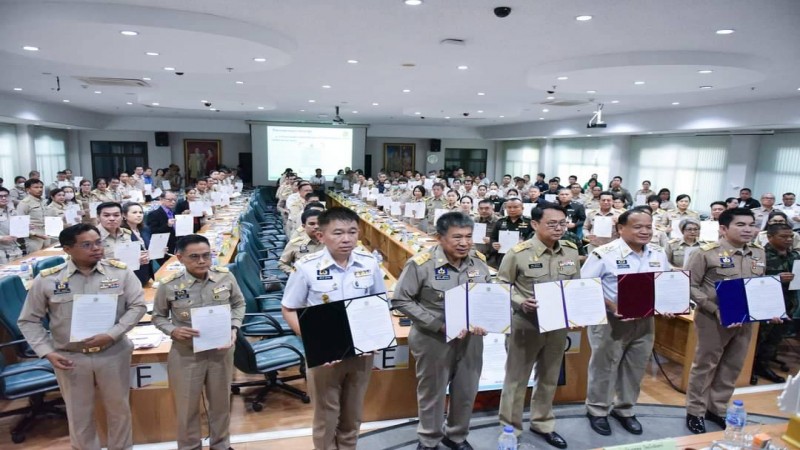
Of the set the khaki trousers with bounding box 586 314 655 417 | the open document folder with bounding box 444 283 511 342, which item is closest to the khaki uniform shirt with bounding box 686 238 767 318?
the khaki trousers with bounding box 586 314 655 417

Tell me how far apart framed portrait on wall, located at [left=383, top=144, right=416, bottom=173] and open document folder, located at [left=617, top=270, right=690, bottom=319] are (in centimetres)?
1910

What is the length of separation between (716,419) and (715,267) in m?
1.11

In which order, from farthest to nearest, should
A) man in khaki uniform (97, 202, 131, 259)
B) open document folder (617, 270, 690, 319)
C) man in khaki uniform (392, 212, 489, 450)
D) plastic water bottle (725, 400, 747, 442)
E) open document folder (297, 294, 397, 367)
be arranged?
man in khaki uniform (97, 202, 131, 259) < open document folder (617, 270, 690, 319) < man in khaki uniform (392, 212, 489, 450) < open document folder (297, 294, 397, 367) < plastic water bottle (725, 400, 747, 442)

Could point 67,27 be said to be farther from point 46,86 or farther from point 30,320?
point 46,86

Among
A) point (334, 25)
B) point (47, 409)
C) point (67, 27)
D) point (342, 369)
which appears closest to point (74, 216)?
point (67, 27)

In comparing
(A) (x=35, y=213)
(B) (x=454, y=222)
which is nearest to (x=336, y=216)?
(B) (x=454, y=222)

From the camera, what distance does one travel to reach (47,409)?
356 centimetres

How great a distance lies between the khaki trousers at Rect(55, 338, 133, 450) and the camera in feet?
8.77

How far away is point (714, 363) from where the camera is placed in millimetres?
3324

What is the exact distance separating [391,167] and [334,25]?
57.5 ft

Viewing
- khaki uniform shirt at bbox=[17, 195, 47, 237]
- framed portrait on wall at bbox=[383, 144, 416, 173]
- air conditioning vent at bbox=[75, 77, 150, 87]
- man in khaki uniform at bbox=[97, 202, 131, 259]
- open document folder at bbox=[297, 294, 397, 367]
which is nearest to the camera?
open document folder at bbox=[297, 294, 397, 367]

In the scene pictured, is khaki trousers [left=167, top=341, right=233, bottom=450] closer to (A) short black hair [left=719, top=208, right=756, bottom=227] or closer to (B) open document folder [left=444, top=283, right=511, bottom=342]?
(B) open document folder [left=444, top=283, right=511, bottom=342]

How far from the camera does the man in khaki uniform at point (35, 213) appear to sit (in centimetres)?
660

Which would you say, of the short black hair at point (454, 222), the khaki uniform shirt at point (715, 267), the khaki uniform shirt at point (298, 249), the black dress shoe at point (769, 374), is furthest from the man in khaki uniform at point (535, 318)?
the black dress shoe at point (769, 374)
